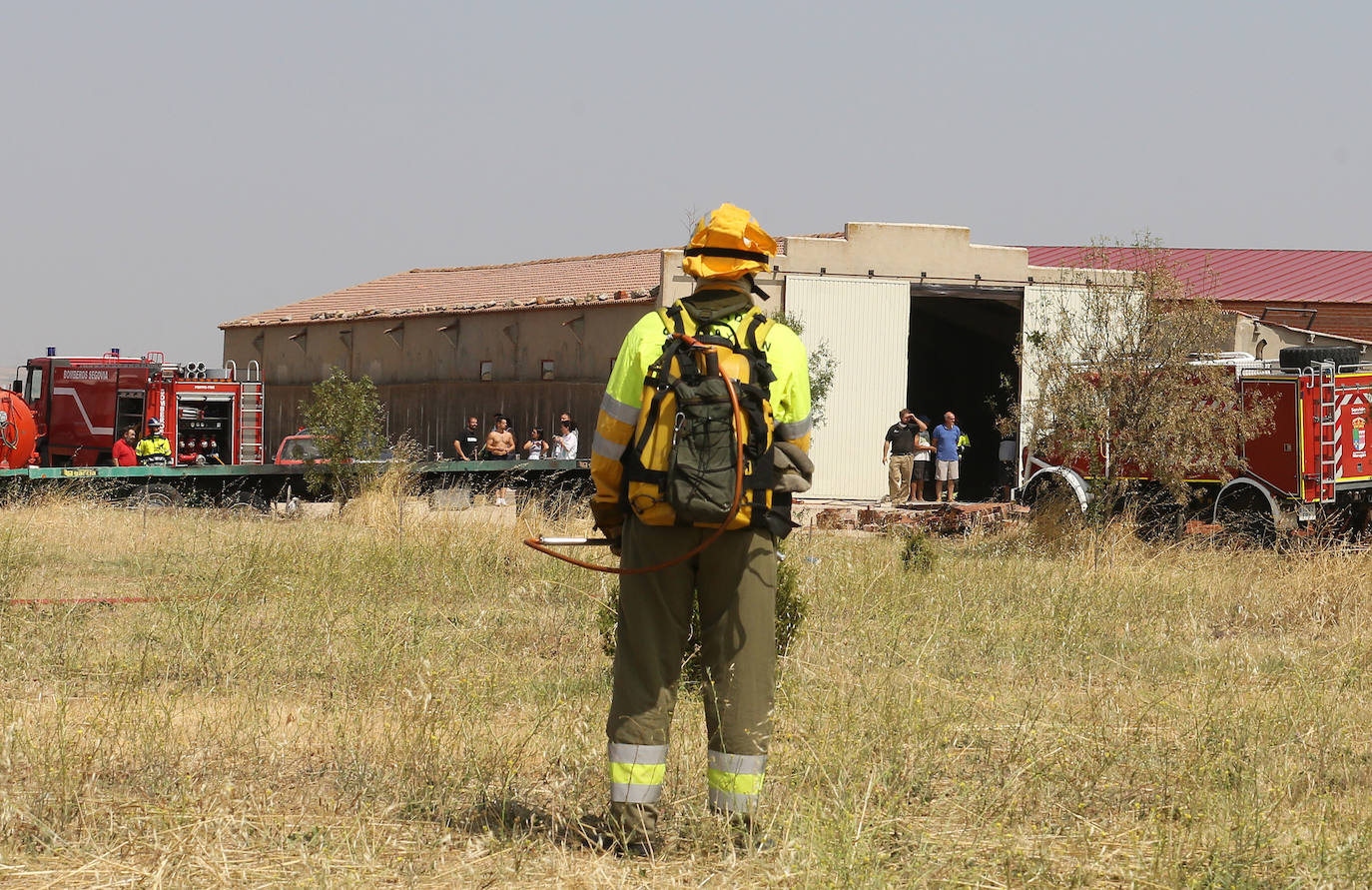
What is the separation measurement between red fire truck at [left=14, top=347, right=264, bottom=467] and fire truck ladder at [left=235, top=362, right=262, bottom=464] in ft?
2.15

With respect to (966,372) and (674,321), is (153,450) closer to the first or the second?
(674,321)

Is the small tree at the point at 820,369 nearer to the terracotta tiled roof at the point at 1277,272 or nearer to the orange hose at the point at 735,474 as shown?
the terracotta tiled roof at the point at 1277,272

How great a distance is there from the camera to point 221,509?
1742 cm

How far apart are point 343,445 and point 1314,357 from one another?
1182 cm

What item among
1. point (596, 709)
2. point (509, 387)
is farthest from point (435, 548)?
point (509, 387)

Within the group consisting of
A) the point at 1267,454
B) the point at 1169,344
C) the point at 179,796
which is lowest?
the point at 179,796

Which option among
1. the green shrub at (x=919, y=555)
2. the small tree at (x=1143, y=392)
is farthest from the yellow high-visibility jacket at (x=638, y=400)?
the small tree at (x=1143, y=392)

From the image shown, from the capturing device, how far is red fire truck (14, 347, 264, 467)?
75.6 ft

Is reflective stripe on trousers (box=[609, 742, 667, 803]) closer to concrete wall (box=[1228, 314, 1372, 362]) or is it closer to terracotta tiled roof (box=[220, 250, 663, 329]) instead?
terracotta tiled roof (box=[220, 250, 663, 329])

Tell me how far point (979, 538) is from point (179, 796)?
1307 centimetres

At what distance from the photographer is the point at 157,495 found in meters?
17.8

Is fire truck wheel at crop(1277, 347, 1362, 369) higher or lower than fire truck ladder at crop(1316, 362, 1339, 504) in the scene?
higher

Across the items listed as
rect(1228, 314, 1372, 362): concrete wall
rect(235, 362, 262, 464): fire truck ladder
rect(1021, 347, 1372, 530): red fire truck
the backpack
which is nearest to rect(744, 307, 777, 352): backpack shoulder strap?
the backpack

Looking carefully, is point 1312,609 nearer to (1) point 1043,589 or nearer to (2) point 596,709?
(1) point 1043,589
